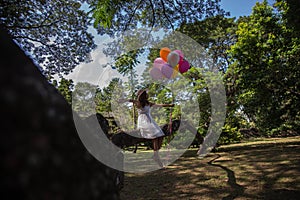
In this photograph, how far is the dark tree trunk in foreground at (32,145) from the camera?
1.24ft

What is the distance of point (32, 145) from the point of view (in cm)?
41

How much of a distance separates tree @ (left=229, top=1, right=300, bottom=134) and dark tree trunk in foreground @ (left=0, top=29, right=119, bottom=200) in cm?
833

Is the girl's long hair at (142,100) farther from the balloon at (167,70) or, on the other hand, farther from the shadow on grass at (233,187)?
the shadow on grass at (233,187)

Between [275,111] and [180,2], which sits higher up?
[180,2]

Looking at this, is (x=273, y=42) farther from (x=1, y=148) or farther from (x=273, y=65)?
(x=1, y=148)

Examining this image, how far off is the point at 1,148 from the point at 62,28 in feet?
26.4

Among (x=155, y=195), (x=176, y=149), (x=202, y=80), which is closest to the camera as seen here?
(x=155, y=195)

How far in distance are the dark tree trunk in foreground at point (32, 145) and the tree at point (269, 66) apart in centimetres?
833

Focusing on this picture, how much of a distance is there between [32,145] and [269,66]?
870 centimetres

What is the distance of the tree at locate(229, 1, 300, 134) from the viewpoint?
7691 millimetres

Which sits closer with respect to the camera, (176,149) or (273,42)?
(273,42)

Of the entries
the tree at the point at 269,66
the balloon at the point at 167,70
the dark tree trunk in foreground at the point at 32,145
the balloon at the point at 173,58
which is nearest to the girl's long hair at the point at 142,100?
the balloon at the point at 167,70

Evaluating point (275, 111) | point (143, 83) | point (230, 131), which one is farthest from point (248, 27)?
point (143, 83)

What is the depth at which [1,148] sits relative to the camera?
37 cm
